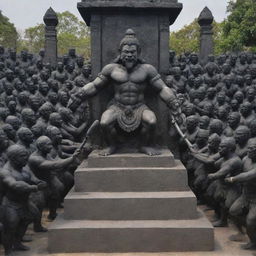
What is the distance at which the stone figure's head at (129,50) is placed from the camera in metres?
6.95

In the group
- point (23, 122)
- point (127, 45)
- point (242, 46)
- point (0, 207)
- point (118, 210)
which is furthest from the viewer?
point (242, 46)

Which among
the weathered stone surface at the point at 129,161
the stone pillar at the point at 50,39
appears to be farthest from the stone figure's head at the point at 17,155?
the stone pillar at the point at 50,39

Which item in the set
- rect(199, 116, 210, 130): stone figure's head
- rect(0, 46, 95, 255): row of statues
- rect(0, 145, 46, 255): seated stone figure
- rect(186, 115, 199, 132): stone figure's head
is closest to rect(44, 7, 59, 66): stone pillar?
rect(0, 46, 95, 255): row of statues

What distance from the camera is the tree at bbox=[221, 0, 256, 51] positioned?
23.7 metres

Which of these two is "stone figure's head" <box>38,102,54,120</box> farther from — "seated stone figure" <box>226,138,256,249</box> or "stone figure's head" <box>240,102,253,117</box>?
"seated stone figure" <box>226,138,256,249</box>

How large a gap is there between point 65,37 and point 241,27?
31657 millimetres

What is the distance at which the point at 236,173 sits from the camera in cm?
647

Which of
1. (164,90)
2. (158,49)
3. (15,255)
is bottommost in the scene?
(15,255)

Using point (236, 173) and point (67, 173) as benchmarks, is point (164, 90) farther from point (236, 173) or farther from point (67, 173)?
point (67, 173)

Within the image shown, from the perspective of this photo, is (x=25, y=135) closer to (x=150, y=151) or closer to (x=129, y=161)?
(x=129, y=161)

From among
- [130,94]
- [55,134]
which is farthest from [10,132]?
[130,94]

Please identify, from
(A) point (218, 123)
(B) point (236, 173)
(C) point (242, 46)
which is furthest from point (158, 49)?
(C) point (242, 46)

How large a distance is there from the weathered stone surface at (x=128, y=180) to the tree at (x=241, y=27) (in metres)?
18.7

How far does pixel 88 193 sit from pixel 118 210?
21.4 inches
